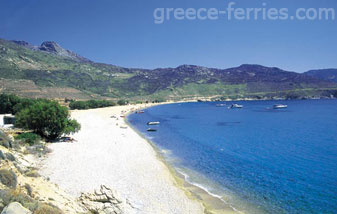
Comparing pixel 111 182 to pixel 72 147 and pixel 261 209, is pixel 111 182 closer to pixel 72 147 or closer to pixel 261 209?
pixel 261 209

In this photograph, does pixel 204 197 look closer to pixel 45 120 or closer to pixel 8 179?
pixel 8 179

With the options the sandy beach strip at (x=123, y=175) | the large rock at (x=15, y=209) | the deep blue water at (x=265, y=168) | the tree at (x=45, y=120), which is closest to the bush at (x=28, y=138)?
the sandy beach strip at (x=123, y=175)

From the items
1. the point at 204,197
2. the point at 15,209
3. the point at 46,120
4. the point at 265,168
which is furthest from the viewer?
the point at 46,120

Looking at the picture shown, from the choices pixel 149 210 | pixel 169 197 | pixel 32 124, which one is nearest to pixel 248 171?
pixel 169 197

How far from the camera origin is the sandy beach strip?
2236 cm

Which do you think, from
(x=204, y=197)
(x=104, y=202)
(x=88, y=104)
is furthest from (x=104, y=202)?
(x=88, y=104)

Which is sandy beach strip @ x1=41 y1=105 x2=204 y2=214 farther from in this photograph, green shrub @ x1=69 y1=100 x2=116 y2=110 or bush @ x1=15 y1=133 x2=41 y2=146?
green shrub @ x1=69 y1=100 x2=116 y2=110

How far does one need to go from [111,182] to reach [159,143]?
2814 centimetres

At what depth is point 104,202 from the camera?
1712cm

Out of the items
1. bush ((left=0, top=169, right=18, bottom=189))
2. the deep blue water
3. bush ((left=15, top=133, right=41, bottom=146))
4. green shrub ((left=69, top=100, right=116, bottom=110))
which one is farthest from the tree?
green shrub ((left=69, top=100, right=116, bottom=110))

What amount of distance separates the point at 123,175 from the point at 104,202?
12.2 meters

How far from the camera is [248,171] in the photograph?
3338 centimetres

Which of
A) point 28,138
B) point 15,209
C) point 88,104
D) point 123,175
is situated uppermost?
point 88,104

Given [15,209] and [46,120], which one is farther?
[46,120]
